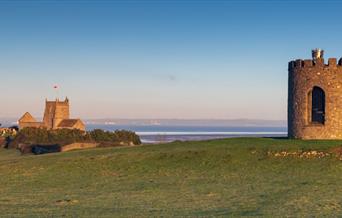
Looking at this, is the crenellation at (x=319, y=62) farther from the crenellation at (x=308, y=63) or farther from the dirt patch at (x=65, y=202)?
the dirt patch at (x=65, y=202)

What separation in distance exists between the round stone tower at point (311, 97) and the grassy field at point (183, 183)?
2668mm

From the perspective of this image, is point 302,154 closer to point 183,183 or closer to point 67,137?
point 183,183

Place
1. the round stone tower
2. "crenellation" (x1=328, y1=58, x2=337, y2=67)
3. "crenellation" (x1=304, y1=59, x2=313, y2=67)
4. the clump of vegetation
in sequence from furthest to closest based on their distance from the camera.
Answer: the clump of vegetation, "crenellation" (x1=304, y1=59, x2=313, y2=67), the round stone tower, "crenellation" (x1=328, y1=58, x2=337, y2=67)

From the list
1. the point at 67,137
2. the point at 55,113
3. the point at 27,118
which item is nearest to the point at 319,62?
the point at 67,137

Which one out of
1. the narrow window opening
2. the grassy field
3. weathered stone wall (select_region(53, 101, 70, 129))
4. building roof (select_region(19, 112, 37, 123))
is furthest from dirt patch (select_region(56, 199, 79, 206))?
building roof (select_region(19, 112, 37, 123))

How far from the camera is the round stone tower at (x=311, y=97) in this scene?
122ft

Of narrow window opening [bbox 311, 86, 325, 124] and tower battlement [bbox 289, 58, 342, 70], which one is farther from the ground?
tower battlement [bbox 289, 58, 342, 70]

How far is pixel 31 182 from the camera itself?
26.9 meters

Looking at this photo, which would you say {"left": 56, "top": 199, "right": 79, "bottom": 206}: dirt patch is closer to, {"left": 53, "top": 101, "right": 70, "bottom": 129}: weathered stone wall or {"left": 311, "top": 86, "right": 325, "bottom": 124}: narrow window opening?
{"left": 311, "top": 86, "right": 325, "bottom": 124}: narrow window opening

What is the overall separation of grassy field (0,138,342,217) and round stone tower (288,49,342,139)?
2668mm

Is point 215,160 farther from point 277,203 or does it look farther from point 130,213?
point 130,213

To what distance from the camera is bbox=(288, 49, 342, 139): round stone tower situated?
3719cm

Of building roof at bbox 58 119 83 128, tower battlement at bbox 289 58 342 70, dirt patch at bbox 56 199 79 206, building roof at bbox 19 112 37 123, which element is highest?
tower battlement at bbox 289 58 342 70

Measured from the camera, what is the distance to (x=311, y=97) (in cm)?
3888
